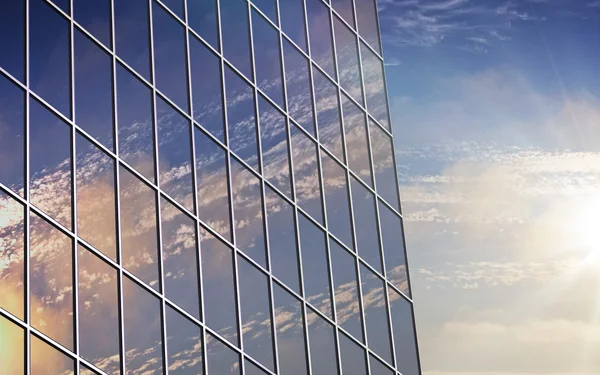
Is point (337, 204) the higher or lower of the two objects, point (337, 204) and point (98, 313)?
the higher

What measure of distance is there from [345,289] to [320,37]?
19.8 metres

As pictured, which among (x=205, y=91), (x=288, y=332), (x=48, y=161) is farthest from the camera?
(x=205, y=91)

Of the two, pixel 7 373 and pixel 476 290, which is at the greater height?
pixel 476 290

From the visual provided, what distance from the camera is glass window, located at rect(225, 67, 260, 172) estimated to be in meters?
59.5

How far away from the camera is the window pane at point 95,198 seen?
51281 millimetres

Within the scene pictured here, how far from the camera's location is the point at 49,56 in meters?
51.5

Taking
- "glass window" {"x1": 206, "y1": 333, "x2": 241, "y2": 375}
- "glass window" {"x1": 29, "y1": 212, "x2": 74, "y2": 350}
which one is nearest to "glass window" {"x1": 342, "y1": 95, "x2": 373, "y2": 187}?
"glass window" {"x1": 206, "y1": 333, "x2": 241, "y2": 375}

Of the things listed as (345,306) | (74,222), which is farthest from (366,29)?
(74,222)

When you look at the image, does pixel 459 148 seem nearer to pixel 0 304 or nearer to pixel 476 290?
pixel 476 290

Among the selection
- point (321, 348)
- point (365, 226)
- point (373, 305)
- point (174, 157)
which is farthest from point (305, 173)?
point (321, 348)

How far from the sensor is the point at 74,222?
16.2 metres

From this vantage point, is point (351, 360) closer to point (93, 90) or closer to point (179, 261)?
point (179, 261)

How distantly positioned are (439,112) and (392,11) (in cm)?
726

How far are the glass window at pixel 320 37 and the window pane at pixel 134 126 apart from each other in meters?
15.8
